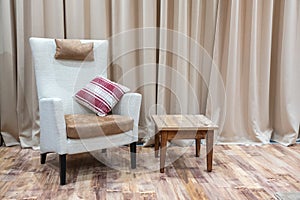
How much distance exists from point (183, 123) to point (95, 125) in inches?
27.0

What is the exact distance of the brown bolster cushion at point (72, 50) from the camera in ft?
9.19

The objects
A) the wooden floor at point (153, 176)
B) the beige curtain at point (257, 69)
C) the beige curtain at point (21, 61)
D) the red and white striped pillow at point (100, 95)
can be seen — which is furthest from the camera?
the beige curtain at point (257, 69)

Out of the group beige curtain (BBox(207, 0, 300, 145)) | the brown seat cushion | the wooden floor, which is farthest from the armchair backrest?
beige curtain (BBox(207, 0, 300, 145))

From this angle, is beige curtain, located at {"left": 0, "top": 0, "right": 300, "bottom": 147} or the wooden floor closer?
the wooden floor

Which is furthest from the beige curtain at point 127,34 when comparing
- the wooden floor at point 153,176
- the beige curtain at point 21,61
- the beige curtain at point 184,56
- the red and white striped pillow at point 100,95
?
the wooden floor at point 153,176

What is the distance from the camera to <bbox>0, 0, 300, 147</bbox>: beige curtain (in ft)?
10.2

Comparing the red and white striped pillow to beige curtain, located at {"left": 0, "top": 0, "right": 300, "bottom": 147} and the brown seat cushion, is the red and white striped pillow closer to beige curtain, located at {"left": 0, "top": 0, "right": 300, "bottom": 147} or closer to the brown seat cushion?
the brown seat cushion

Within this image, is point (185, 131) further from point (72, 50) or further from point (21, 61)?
point (21, 61)

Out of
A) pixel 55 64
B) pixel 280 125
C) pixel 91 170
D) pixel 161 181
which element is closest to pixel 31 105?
pixel 55 64

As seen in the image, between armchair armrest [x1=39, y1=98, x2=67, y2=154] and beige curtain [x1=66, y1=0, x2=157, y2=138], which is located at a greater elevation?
beige curtain [x1=66, y1=0, x2=157, y2=138]

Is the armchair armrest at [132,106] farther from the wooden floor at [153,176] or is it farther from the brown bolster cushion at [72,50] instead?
the brown bolster cushion at [72,50]

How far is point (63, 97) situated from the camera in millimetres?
2830

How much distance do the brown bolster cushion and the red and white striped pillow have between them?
10.0 inches

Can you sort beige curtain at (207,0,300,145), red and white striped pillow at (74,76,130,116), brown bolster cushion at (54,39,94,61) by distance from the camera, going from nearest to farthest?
red and white striped pillow at (74,76,130,116), brown bolster cushion at (54,39,94,61), beige curtain at (207,0,300,145)
